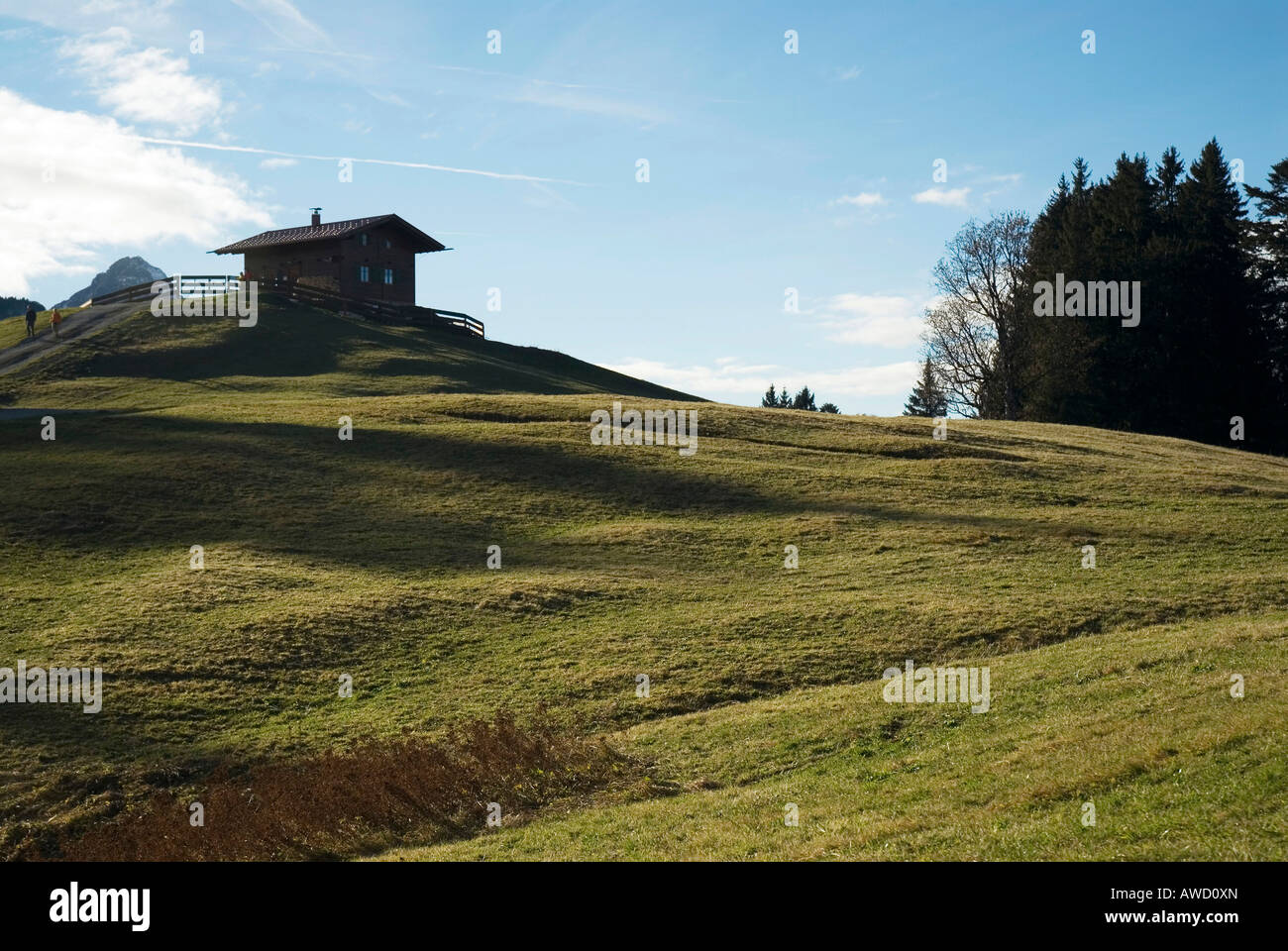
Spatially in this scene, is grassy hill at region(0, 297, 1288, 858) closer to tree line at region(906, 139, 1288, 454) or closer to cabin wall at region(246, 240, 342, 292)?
tree line at region(906, 139, 1288, 454)

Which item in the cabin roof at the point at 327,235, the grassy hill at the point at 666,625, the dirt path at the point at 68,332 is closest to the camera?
the grassy hill at the point at 666,625

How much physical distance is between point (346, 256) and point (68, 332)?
22788 millimetres

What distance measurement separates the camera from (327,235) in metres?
86.2

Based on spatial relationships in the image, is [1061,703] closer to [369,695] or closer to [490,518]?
[369,695]

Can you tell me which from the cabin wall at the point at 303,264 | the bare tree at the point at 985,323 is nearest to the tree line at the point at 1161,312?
the bare tree at the point at 985,323

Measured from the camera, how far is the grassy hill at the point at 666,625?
13.5 metres

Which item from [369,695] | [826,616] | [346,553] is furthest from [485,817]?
[346,553]

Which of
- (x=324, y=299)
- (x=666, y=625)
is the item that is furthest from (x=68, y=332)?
(x=666, y=625)

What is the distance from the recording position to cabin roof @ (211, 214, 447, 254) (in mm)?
86625

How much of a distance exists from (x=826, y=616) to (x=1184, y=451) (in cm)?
3540

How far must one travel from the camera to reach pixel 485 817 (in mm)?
15781

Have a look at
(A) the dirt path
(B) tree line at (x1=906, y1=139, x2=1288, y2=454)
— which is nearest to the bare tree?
(B) tree line at (x1=906, y1=139, x2=1288, y2=454)

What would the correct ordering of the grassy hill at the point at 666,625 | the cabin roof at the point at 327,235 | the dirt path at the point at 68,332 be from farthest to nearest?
1. the cabin roof at the point at 327,235
2. the dirt path at the point at 68,332
3. the grassy hill at the point at 666,625

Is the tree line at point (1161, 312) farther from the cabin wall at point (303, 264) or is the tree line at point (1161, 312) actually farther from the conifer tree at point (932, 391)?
the cabin wall at point (303, 264)
